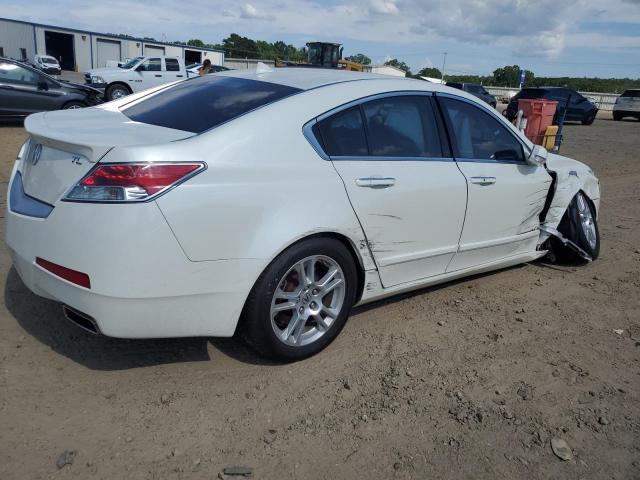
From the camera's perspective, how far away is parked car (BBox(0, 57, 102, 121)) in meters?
11.7

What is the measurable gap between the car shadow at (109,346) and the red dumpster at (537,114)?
9869mm

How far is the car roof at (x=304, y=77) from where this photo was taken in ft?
11.1

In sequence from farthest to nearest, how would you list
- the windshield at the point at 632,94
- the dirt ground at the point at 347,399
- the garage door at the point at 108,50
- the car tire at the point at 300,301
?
the garage door at the point at 108,50 → the windshield at the point at 632,94 → the car tire at the point at 300,301 → the dirt ground at the point at 347,399

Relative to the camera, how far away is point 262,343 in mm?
3021

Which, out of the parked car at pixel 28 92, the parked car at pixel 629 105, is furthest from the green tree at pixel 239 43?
the parked car at pixel 28 92

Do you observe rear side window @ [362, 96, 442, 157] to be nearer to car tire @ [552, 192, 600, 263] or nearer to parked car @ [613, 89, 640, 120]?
car tire @ [552, 192, 600, 263]

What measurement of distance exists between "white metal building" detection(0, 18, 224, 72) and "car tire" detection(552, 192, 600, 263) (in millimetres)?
51318

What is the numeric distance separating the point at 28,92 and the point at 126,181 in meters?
11.2

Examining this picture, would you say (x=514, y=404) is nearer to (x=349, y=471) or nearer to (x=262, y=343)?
(x=349, y=471)

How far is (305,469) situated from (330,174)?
154 cm

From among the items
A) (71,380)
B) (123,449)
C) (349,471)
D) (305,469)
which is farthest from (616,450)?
(71,380)

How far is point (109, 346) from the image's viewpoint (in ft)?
10.7

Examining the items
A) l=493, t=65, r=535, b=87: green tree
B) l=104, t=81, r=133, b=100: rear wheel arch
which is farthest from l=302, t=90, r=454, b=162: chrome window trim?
l=493, t=65, r=535, b=87: green tree

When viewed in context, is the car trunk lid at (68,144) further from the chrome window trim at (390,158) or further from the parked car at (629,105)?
the parked car at (629,105)
